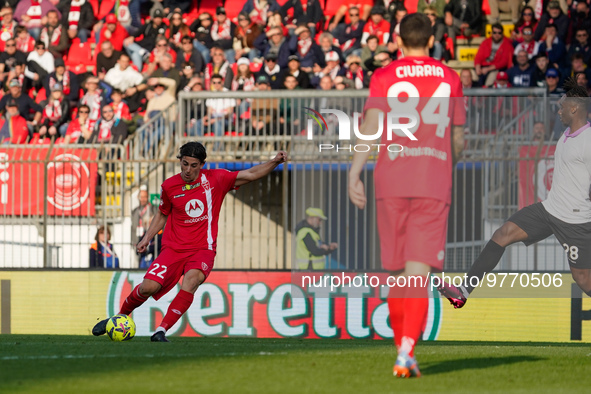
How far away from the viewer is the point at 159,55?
2136cm

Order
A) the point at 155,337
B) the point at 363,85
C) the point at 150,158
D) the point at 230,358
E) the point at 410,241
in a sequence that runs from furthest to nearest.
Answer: the point at 363,85
the point at 150,158
the point at 155,337
the point at 230,358
the point at 410,241

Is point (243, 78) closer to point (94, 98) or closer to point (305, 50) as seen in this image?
point (305, 50)

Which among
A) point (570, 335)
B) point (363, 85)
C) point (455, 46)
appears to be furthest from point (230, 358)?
point (455, 46)

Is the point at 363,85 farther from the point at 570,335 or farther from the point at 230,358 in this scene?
the point at 230,358

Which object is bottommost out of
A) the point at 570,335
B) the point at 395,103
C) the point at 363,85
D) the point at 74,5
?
the point at 570,335

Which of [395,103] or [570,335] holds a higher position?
[395,103]

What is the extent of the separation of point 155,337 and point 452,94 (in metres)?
4.26

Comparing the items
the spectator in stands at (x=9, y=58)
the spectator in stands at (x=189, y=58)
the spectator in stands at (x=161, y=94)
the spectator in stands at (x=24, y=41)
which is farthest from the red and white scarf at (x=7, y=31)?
the spectator in stands at (x=161, y=94)

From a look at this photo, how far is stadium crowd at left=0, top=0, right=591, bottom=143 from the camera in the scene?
18969 mm

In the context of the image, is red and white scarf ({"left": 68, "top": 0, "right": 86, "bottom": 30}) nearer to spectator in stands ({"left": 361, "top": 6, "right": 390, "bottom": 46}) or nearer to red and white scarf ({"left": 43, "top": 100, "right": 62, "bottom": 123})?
red and white scarf ({"left": 43, "top": 100, "right": 62, "bottom": 123})

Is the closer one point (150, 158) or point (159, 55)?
point (150, 158)

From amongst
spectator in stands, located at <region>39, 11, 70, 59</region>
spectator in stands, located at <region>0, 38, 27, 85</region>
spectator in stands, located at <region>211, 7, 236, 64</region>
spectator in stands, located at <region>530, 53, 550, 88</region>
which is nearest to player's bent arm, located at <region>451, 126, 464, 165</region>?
spectator in stands, located at <region>530, 53, 550, 88</region>

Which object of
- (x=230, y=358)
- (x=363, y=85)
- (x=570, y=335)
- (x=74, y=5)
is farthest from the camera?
(x=74, y=5)

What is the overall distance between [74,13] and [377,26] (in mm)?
7121
